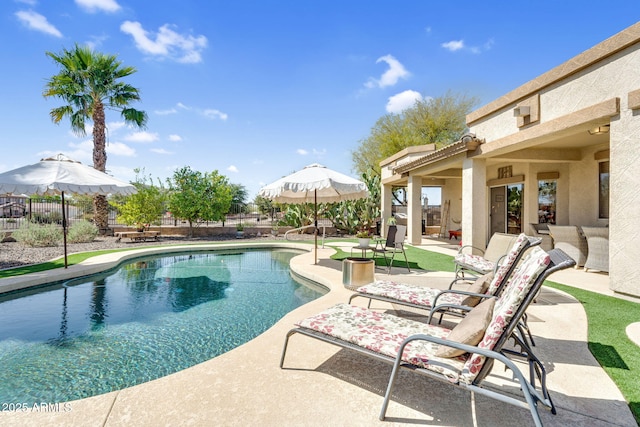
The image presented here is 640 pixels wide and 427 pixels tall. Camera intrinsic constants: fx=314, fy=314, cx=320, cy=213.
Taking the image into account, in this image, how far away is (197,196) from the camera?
18.4m

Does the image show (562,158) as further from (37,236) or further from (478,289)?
(37,236)

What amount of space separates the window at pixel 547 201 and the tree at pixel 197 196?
52.5ft

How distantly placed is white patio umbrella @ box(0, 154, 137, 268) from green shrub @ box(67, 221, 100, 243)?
8.32 metres

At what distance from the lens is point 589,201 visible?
1025cm

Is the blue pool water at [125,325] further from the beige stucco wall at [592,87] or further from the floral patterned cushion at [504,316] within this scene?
the beige stucco wall at [592,87]

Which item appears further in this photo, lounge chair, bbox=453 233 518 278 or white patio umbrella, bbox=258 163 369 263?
white patio umbrella, bbox=258 163 369 263

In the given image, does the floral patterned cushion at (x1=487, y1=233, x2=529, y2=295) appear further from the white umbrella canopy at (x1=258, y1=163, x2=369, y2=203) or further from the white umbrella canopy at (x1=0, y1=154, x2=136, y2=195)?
the white umbrella canopy at (x1=0, y1=154, x2=136, y2=195)

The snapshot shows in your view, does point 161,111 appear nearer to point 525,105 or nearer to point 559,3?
point 525,105

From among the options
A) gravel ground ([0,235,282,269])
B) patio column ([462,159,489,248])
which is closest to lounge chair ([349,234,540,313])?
patio column ([462,159,489,248])

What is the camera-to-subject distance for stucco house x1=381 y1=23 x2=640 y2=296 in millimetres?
5734

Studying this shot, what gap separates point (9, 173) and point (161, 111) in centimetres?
1277

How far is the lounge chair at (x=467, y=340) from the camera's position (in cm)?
208

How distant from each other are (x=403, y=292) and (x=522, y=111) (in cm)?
676

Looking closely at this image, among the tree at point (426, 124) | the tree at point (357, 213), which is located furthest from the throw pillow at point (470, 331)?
the tree at point (426, 124)
